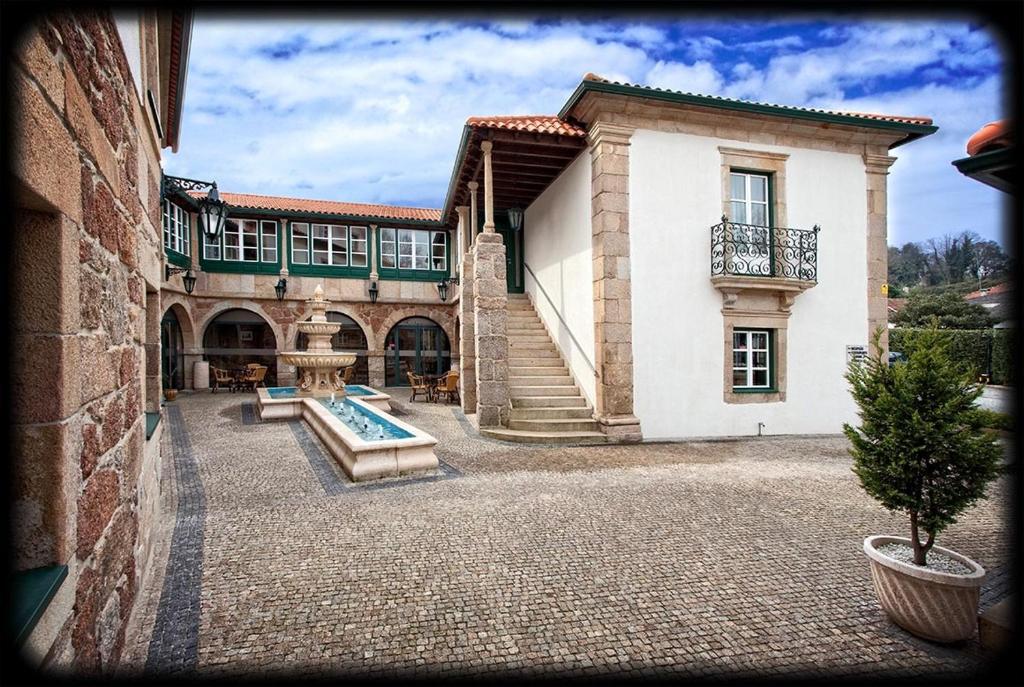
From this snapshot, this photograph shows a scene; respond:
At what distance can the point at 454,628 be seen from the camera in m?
2.87

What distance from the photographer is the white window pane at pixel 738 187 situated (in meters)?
9.51

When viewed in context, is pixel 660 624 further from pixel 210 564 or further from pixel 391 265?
pixel 391 265

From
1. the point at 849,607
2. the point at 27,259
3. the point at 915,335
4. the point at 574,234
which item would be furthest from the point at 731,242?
the point at 27,259

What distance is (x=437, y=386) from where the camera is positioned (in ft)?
45.2

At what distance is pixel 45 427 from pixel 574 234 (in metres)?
9.35

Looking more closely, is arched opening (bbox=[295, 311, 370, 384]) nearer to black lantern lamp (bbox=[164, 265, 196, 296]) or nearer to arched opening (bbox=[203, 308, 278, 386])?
arched opening (bbox=[203, 308, 278, 386])

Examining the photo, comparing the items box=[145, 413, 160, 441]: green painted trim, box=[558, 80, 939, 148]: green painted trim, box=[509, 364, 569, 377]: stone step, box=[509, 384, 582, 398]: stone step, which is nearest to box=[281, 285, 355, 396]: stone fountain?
box=[509, 364, 569, 377]: stone step

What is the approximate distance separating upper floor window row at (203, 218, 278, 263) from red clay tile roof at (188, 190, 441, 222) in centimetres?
61

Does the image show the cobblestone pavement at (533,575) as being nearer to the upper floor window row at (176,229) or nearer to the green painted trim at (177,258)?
the green painted trim at (177,258)

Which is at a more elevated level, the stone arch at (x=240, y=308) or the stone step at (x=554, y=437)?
the stone arch at (x=240, y=308)

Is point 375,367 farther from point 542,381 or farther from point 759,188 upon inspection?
point 759,188

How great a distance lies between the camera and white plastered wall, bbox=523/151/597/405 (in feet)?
31.2

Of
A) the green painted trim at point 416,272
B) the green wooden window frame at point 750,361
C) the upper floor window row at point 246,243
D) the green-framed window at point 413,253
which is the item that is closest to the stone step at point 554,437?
the green wooden window frame at point 750,361

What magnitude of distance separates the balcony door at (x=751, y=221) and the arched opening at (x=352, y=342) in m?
12.6
